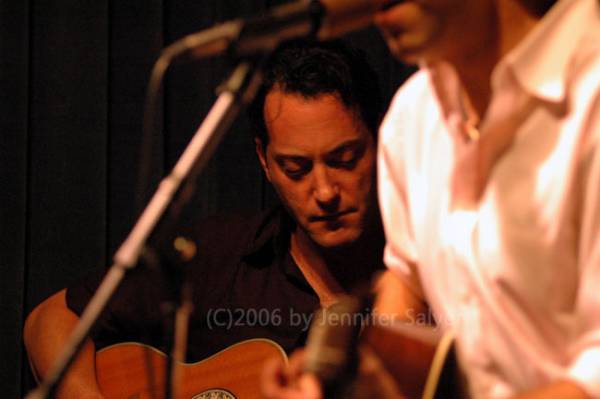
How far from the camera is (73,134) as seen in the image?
2.69 meters

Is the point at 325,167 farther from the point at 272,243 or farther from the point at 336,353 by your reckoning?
the point at 336,353

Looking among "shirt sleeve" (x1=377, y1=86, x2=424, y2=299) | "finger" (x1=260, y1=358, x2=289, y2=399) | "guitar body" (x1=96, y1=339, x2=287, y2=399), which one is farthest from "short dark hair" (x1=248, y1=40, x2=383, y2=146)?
"finger" (x1=260, y1=358, x2=289, y2=399)

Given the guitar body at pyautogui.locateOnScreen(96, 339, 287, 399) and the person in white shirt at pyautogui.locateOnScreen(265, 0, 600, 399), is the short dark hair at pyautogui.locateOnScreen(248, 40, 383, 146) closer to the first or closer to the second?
the guitar body at pyautogui.locateOnScreen(96, 339, 287, 399)

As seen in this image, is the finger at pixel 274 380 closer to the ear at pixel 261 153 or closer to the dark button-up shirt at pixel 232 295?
the dark button-up shirt at pixel 232 295

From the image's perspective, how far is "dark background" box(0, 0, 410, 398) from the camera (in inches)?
105

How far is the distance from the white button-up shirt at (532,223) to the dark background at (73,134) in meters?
1.45

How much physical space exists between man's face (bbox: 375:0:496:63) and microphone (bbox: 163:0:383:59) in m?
0.12

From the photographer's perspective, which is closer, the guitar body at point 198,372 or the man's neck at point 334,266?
the guitar body at point 198,372

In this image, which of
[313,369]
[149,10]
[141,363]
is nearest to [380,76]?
[149,10]

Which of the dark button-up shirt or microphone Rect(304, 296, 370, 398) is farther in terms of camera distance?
the dark button-up shirt

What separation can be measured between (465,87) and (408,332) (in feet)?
1.12

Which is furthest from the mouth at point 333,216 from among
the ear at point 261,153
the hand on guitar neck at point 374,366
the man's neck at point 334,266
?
the hand on guitar neck at point 374,366

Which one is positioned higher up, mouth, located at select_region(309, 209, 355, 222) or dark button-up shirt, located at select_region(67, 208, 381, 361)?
mouth, located at select_region(309, 209, 355, 222)

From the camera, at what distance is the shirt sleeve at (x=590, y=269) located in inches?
41.6
